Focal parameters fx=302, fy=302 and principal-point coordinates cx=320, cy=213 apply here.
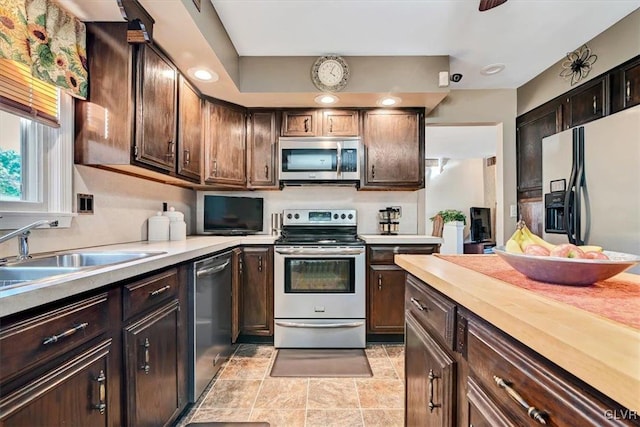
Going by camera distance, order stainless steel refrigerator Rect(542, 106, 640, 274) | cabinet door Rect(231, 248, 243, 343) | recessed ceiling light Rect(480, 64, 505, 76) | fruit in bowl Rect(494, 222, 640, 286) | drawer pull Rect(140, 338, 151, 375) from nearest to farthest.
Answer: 1. fruit in bowl Rect(494, 222, 640, 286)
2. drawer pull Rect(140, 338, 151, 375)
3. stainless steel refrigerator Rect(542, 106, 640, 274)
4. cabinet door Rect(231, 248, 243, 343)
5. recessed ceiling light Rect(480, 64, 505, 76)

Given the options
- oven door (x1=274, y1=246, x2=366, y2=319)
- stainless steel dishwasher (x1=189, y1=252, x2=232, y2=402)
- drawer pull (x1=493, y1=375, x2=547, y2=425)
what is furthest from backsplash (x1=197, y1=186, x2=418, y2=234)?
drawer pull (x1=493, y1=375, x2=547, y2=425)

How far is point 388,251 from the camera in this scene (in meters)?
2.61

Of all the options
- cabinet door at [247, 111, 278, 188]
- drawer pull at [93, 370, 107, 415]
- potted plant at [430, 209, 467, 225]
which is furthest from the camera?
potted plant at [430, 209, 467, 225]

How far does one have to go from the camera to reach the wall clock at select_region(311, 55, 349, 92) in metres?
2.48

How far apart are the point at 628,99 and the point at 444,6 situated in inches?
53.0

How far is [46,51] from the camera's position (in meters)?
1.39

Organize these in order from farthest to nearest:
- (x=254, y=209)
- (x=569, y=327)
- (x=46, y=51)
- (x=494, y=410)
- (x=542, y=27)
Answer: (x=254, y=209), (x=542, y=27), (x=46, y=51), (x=494, y=410), (x=569, y=327)

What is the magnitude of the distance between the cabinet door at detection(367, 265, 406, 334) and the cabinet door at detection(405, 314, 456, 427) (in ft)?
3.99

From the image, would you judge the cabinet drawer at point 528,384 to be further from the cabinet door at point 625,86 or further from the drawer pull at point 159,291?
the cabinet door at point 625,86

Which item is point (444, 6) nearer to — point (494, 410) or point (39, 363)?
point (494, 410)

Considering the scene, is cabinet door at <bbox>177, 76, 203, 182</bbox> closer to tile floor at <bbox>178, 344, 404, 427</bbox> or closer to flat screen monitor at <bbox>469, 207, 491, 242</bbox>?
tile floor at <bbox>178, 344, 404, 427</bbox>

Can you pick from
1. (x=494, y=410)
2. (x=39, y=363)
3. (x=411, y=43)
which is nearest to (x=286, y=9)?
(x=411, y=43)

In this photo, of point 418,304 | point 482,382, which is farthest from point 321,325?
point 482,382

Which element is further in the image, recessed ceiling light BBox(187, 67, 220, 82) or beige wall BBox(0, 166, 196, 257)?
recessed ceiling light BBox(187, 67, 220, 82)
